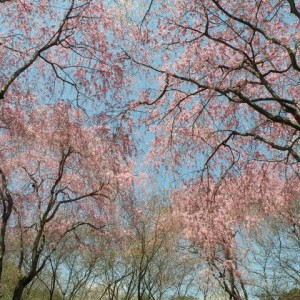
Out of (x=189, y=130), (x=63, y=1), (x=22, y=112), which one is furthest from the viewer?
(x=22, y=112)

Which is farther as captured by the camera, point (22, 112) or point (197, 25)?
point (22, 112)

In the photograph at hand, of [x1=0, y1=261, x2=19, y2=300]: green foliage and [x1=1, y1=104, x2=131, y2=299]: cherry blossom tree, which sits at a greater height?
[x1=1, y1=104, x2=131, y2=299]: cherry blossom tree

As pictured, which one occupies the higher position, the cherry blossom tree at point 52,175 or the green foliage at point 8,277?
the cherry blossom tree at point 52,175

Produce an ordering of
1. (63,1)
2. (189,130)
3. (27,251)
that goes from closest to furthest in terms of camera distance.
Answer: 1. (63,1)
2. (189,130)
3. (27,251)

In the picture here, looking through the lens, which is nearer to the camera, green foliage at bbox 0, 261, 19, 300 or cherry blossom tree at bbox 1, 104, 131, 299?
cherry blossom tree at bbox 1, 104, 131, 299

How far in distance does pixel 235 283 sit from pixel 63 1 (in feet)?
46.4

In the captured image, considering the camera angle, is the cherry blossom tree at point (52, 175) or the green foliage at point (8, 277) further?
the green foliage at point (8, 277)

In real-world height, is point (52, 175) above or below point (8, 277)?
above

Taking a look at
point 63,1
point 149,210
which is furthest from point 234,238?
point 63,1

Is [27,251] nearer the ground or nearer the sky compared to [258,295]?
nearer the sky

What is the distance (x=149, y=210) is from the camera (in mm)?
21234

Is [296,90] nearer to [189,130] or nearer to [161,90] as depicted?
[189,130]

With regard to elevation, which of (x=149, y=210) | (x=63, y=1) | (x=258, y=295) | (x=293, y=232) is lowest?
(x=258, y=295)

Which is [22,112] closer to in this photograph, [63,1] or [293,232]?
[63,1]
